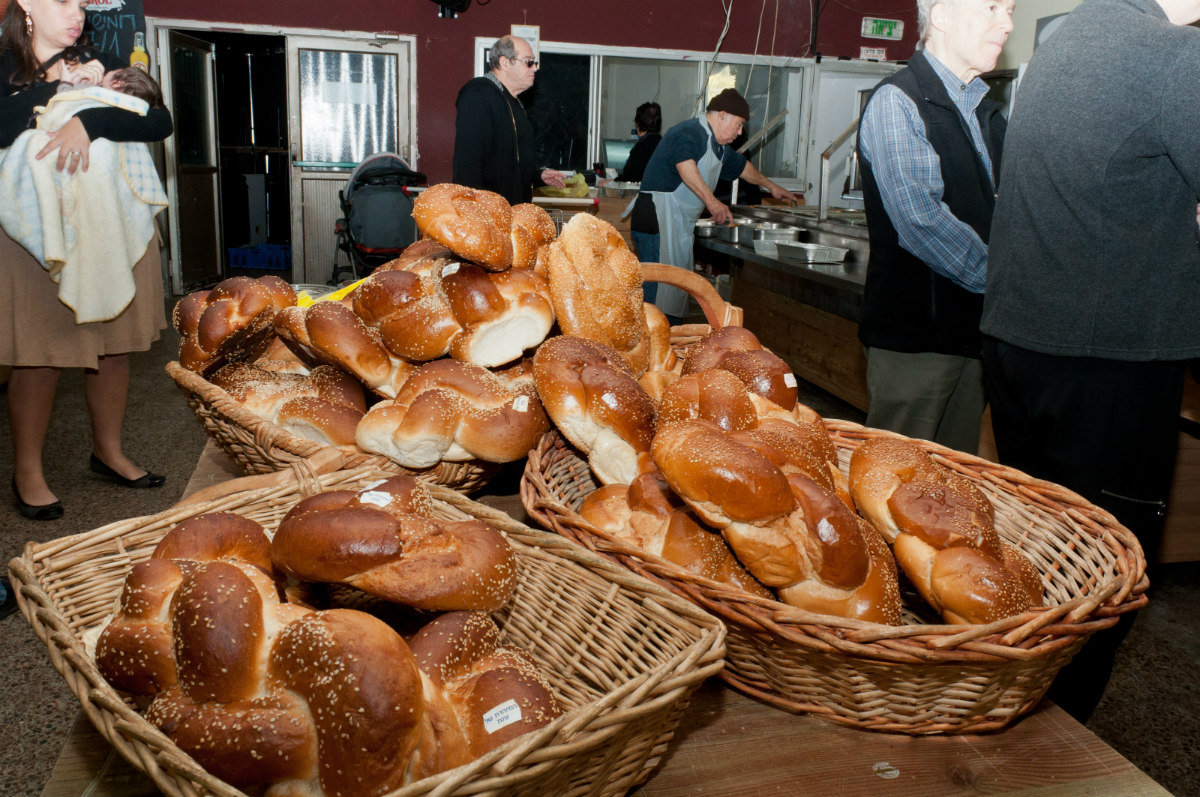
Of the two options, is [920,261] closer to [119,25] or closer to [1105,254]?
[1105,254]

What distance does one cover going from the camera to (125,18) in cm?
364

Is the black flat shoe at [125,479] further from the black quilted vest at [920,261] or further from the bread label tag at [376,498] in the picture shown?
the bread label tag at [376,498]

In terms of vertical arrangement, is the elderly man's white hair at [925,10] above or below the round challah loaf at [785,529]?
above

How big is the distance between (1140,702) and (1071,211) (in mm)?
1409

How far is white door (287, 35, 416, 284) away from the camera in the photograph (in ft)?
25.8

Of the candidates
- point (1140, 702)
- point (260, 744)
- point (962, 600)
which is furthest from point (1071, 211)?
point (260, 744)

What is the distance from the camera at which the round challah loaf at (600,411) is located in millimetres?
1160

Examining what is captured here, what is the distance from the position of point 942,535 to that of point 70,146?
269cm

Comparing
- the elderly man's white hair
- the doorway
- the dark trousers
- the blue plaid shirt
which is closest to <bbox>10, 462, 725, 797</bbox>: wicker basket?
the dark trousers

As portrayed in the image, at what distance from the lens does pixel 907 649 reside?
76 centimetres

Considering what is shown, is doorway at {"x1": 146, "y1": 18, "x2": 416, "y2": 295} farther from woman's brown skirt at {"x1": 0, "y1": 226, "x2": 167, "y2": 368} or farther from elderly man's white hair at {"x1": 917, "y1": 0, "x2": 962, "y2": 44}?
elderly man's white hair at {"x1": 917, "y1": 0, "x2": 962, "y2": 44}

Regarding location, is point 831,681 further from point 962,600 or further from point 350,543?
point 350,543

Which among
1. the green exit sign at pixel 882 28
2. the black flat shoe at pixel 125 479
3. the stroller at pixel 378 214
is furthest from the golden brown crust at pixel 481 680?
the green exit sign at pixel 882 28

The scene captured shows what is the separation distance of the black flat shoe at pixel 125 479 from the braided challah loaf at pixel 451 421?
2.53 meters
